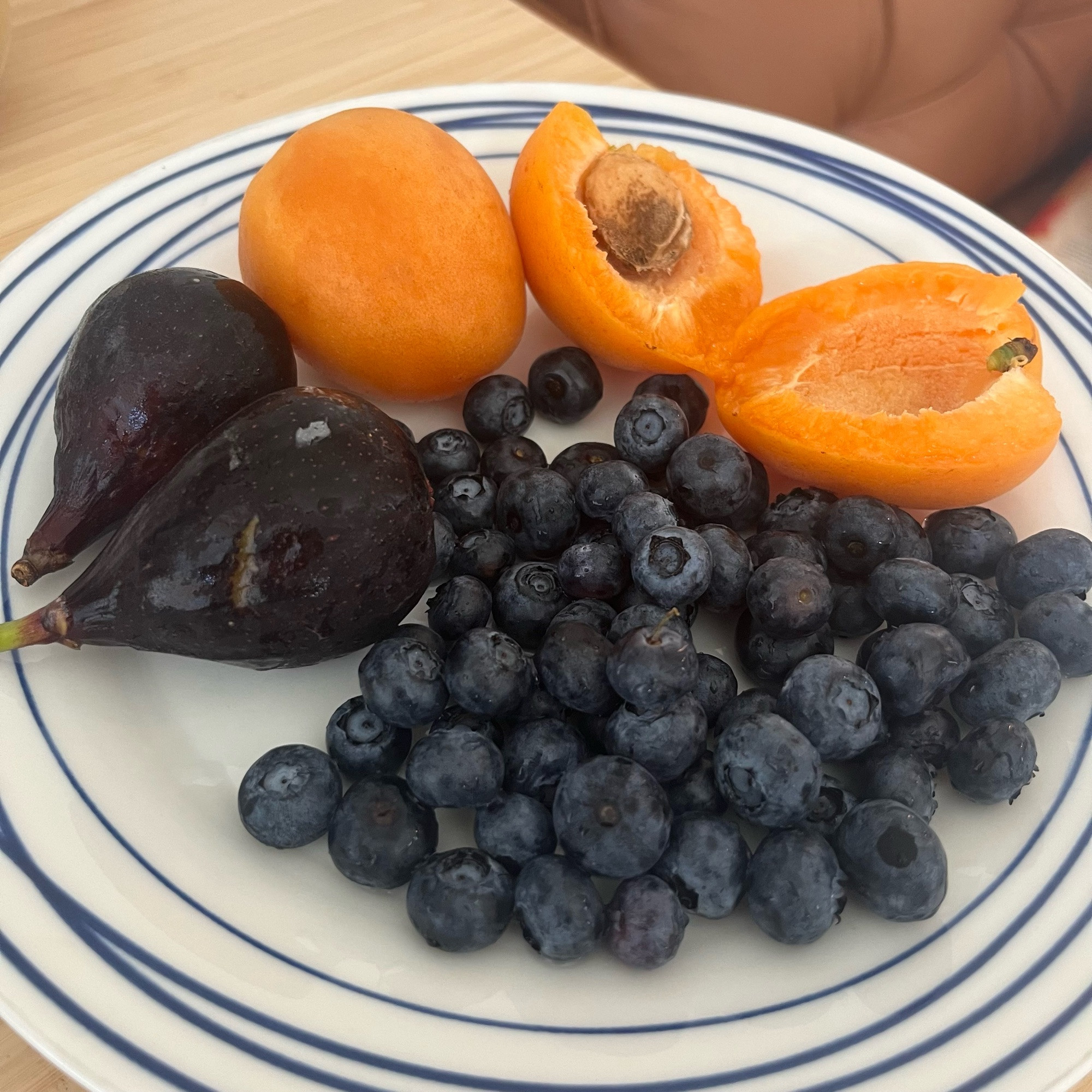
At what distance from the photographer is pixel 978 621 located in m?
0.81

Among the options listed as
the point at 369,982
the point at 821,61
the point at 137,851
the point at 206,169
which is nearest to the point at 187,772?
the point at 137,851

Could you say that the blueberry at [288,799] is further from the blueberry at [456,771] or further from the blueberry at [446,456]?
the blueberry at [446,456]

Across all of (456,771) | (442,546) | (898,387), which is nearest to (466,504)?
(442,546)

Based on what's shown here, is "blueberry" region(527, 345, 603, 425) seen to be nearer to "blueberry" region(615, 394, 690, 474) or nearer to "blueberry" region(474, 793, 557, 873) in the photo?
"blueberry" region(615, 394, 690, 474)

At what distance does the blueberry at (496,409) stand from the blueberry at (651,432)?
124mm

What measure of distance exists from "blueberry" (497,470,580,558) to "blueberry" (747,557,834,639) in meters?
0.19

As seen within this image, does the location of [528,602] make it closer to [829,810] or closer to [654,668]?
[654,668]

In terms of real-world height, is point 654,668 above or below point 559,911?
above

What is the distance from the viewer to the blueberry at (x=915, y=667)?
739 millimetres

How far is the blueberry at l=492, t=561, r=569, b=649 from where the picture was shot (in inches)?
31.9

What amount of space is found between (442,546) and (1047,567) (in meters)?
0.56

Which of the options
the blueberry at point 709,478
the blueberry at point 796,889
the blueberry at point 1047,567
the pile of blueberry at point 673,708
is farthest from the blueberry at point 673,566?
the blueberry at point 1047,567

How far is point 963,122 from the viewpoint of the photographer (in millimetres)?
1758

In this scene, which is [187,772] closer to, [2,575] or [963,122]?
[2,575]
